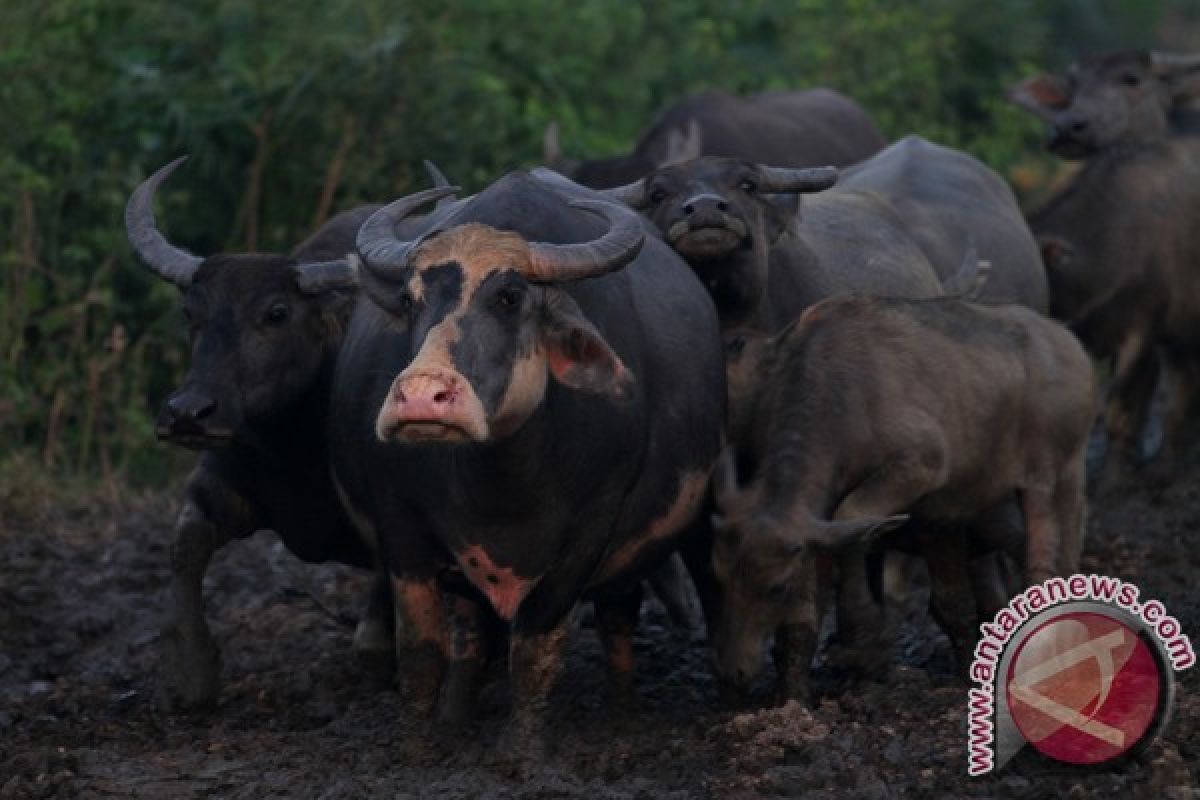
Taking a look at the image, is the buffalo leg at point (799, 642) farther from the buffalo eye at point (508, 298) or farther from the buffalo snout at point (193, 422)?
the buffalo snout at point (193, 422)

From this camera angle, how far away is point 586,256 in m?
7.42

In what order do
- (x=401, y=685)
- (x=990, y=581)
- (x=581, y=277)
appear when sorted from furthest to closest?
(x=990, y=581) → (x=401, y=685) → (x=581, y=277)

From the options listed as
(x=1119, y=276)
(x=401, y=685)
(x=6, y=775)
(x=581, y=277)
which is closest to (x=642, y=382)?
(x=581, y=277)

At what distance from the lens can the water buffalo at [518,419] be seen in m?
7.21

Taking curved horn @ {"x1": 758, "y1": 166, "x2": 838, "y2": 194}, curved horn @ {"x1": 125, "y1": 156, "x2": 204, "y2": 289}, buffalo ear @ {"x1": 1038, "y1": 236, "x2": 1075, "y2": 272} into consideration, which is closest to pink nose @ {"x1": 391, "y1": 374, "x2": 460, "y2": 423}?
curved horn @ {"x1": 125, "y1": 156, "x2": 204, "y2": 289}

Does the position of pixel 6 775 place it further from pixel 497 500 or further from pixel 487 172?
pixel 487 172

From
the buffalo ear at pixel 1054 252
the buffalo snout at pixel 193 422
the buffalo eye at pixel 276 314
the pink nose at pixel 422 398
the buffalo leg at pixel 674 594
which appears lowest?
the buffalo leg at pixel 674 594

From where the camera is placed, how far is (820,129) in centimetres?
1501

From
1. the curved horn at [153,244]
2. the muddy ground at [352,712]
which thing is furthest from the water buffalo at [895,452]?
the curved horn at [153,244]

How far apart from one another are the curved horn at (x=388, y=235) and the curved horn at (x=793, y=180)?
1.58 m

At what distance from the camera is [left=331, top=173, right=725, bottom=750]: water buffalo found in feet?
23.7

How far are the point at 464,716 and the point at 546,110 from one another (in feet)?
24.9

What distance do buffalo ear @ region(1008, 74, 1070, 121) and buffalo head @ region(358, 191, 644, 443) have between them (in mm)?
8117

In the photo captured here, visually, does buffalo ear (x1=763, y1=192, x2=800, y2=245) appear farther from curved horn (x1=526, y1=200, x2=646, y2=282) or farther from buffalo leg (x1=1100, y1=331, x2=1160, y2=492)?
buffalo leg (x1=1100, y1=331, x2=1160, y2=492)
